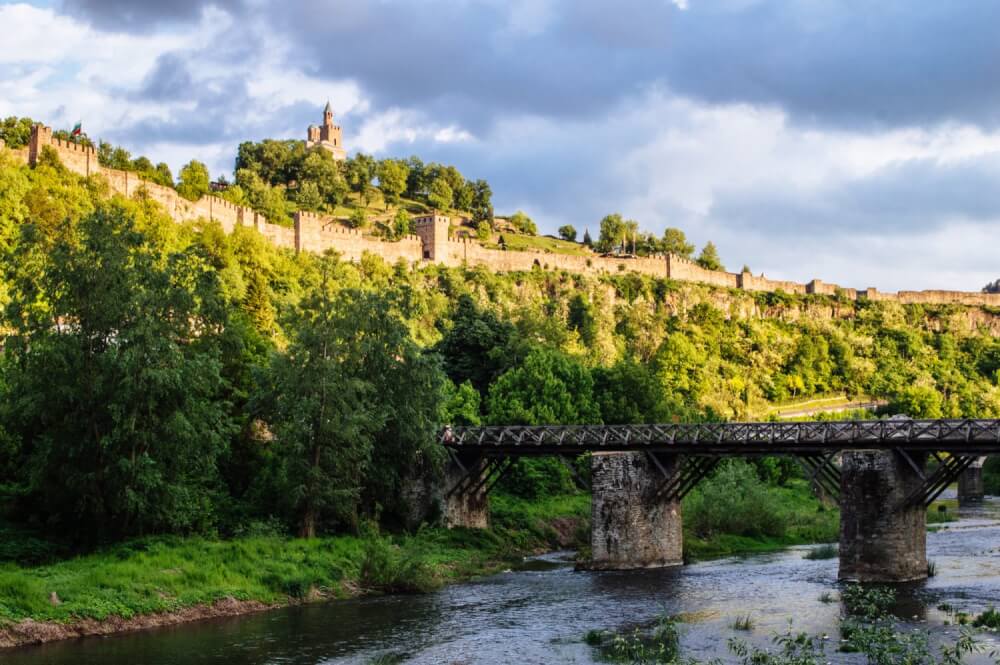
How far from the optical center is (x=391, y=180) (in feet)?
594

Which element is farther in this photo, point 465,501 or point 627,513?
point 465,501

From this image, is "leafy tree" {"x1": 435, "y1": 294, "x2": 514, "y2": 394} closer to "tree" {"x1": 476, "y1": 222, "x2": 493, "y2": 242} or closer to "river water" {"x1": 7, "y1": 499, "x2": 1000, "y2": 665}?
"river water" {"x1": 7, "y1": 499, "x2": 1000, "y2": 665}

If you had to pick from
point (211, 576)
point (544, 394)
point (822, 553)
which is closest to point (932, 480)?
point (822, 553)

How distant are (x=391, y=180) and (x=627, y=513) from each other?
137568 mm

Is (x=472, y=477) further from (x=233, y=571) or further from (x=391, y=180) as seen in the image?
(x=391, y=180)

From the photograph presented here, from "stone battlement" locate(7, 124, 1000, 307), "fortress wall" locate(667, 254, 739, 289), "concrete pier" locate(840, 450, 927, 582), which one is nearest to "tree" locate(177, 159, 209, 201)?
"stone battlement" locate(7, 124, 1000, 307)

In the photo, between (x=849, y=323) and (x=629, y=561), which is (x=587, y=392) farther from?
(x=849, y=323)

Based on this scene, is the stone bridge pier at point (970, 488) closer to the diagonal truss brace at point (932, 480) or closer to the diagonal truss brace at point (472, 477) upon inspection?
the diagonal truss brace at point (472, 477)

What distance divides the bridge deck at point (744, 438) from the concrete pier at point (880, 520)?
33.0 inches

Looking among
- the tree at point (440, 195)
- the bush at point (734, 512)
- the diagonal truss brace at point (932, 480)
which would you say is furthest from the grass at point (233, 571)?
the tree at point (440, 195)

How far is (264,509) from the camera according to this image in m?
49.7

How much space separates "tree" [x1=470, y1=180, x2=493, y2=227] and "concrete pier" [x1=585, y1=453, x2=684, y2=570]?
5299 inches

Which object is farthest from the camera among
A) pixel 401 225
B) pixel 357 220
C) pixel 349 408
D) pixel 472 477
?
pixel 357 220

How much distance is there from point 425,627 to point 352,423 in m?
12.9
